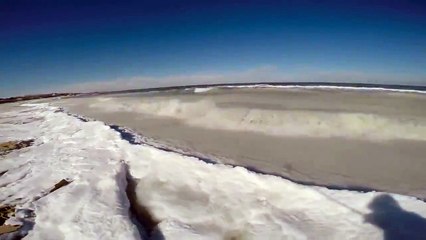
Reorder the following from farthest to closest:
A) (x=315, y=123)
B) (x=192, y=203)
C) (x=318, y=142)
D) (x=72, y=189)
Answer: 1. (x=315, y=123)
2. (x=318, y=142)
3. (x=72, y=189)
4. (x=192, y=203)

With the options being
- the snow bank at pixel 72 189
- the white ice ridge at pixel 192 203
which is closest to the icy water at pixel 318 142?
the white ice ridge at pixel 192 203

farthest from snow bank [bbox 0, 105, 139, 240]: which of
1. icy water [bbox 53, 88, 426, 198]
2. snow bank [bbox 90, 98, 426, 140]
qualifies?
snow bank [bbox 90, 98, 426, 140]

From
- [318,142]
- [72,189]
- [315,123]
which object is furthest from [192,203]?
[315,123]

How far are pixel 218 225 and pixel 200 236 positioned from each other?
522 mm

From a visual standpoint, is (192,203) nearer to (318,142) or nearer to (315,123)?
(318,142)

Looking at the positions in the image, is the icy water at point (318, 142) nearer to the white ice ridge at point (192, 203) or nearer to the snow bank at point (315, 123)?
the snow bank at point (315, 123)

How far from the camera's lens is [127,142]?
45.9 feet

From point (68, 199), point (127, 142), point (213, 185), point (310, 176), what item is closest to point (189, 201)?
point (213, 185)

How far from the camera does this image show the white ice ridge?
6391mm

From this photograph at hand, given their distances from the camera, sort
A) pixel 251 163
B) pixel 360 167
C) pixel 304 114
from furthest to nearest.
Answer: pixel 304 114
pixel 251 163
pixel 360 167

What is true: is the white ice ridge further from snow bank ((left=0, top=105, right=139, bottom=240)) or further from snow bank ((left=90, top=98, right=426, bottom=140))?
snow bank ((left=90, top=98, right=426, bottom=140))

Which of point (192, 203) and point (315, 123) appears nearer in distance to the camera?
point (192, 203)

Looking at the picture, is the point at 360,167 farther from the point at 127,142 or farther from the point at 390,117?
the point at 127,142

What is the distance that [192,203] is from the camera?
7.95 metres
